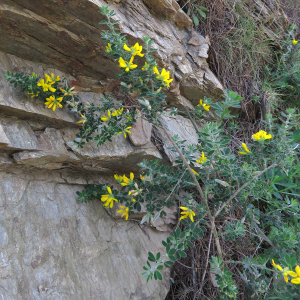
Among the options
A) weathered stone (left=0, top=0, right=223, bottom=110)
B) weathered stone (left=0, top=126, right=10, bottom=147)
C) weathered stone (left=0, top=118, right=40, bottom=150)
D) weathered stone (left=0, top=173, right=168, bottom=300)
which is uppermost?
weathered stone (left=0, top=0, right=223, bottom=110)

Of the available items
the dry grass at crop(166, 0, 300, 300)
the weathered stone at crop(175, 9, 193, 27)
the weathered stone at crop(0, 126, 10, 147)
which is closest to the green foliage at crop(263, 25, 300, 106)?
the dry grass at crop(166, 0, 300, 300)

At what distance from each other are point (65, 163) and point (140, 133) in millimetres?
657

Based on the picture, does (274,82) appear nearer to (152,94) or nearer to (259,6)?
(259,6)

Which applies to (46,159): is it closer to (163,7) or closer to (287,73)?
(163,7)

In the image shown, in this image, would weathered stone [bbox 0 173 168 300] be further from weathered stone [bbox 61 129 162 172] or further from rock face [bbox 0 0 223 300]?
weathered stone [bbox 61 129 162 172]

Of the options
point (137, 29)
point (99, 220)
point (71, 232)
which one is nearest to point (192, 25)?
point (137, 29)

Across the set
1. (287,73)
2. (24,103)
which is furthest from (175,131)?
(287,73)

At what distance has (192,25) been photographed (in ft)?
8.48

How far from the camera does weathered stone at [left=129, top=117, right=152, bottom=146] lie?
2104 millimetres

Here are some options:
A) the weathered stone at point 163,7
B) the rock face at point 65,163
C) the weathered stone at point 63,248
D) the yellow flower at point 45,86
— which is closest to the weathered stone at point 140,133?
the rock face at point 65,163

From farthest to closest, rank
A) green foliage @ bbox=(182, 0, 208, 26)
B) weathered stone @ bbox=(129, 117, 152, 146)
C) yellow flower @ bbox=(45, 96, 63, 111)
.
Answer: green foliage @ bbox=(182, 0, 208, 26)
weathered stone @ bbox=(129, 117, 152, 146)
yellow flower @ bbox=(45, 96, 63, 111)

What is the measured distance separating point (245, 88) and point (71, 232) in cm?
239

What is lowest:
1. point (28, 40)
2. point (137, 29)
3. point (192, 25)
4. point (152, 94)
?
point (28, 40)

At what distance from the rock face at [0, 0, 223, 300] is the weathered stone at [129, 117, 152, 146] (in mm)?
11
